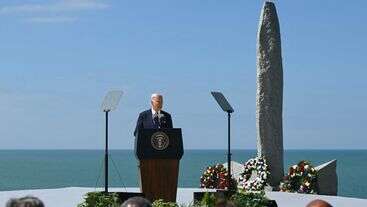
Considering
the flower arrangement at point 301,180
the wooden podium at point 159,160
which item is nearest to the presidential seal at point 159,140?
the wooden podium at point 159,160

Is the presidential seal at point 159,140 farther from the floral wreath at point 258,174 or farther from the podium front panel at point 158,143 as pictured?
the floral wreath at point 258,174

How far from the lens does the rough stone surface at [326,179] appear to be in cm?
1709

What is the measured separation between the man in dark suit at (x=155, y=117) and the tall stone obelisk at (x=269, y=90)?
560 cm

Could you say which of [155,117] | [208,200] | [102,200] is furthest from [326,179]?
[102,200]

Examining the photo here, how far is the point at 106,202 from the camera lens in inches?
440

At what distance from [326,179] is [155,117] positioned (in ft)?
19.7

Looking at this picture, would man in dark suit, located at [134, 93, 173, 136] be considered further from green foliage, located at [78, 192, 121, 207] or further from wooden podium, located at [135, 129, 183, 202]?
green foliage, located at [78, 192, 121, 207]

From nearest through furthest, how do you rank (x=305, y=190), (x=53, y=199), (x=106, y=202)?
(x=106, y=202)
(x=53, y=199)
(x=305, y=190)

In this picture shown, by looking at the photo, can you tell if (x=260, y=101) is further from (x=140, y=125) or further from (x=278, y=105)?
(x=140, y=125)

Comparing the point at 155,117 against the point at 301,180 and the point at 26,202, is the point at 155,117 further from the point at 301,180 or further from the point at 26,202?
the point at 26,202

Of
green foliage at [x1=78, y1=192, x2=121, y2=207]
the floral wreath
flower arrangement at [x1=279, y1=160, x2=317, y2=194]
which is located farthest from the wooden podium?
the floral wreath

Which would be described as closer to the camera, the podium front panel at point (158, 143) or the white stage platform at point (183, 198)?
the podium front panel at point (158, 143)

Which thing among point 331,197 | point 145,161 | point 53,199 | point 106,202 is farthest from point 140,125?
point 331,197

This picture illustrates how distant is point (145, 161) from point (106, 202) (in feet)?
2.93
